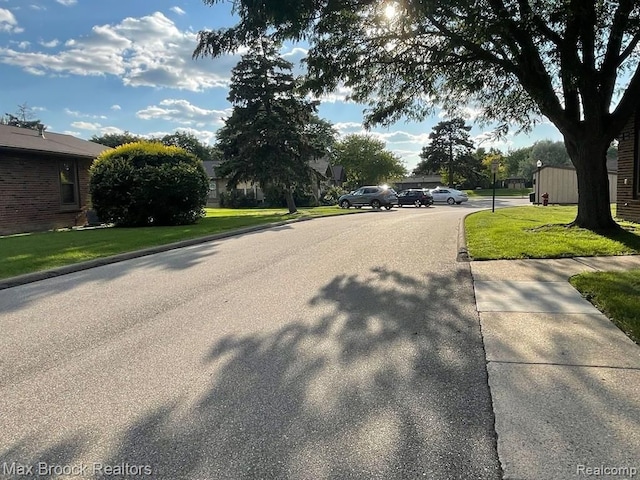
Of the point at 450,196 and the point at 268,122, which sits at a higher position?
the point at 268,122

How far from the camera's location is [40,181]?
19016 mm

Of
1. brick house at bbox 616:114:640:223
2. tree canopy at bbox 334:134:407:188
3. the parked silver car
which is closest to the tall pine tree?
tree canopy at bbox 334:134:407:188

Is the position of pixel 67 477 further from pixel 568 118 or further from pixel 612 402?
pixel 568 118

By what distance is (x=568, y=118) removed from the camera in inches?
511

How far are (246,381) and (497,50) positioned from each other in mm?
12531

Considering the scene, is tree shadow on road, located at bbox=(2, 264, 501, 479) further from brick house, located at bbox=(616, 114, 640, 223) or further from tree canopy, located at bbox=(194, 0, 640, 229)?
brick house, located at bbox=(616, 114, 640, 223)

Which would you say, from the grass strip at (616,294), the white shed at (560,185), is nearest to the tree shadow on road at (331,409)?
the grass strip at (616,294)

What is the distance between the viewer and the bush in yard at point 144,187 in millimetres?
18203

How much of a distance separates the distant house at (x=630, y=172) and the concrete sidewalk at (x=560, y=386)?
12.1 m

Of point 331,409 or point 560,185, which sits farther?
point 560,185

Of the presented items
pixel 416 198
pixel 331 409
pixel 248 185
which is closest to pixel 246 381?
pixel 331 409

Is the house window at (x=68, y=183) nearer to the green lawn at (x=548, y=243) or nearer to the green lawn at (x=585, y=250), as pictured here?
the green lawn at (x=585, y=250)

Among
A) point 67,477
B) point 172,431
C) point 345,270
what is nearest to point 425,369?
point 172,431

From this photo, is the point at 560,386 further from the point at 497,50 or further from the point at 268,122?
the point at 268,122
